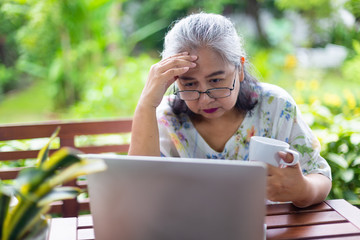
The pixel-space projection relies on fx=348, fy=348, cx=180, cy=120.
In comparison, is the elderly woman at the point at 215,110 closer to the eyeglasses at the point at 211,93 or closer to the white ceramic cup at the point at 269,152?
the eyeglasses at the point at 211,93

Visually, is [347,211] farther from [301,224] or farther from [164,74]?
[164,74]

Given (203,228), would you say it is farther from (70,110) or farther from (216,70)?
(70,110)

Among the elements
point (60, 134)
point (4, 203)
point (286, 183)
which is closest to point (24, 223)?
point (4, 203)

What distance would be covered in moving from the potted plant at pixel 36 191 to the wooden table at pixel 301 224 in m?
0.37

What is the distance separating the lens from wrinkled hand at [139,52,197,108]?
124 centimetres

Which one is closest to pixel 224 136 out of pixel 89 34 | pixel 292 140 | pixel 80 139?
pixel 292 140

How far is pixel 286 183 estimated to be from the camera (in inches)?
40.6

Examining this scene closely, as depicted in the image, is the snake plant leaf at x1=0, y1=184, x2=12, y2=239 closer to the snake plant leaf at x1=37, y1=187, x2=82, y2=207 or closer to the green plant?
the snake plant leaf at x1=37, y1=187, x2=82, y2=207

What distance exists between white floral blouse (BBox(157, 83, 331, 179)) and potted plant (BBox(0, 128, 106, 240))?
81cm

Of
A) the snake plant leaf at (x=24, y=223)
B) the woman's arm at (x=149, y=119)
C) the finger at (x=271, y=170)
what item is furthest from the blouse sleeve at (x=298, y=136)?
the snake plant leaf at (x=24, y=223)

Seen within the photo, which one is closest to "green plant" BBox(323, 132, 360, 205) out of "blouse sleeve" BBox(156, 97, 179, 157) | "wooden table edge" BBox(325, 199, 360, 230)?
"wooden table edge" BBox(325, 199, 360, 230)

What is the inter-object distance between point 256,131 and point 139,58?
4.14 m

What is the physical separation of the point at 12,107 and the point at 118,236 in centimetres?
614

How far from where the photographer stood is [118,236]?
77 cm
